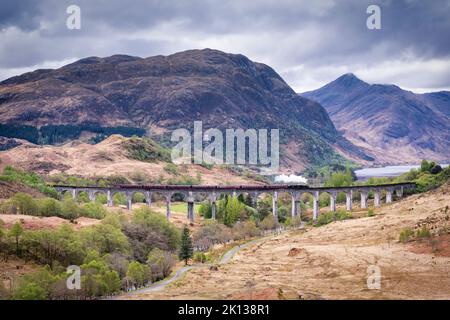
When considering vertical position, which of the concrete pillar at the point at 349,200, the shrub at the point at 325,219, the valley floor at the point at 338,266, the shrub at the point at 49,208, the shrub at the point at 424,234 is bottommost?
the valley floor at the point at 338,266

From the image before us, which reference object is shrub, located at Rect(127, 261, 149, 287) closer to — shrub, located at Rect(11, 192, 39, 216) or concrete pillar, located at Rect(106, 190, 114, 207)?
shrub, located at Rect(11, 192, 39, 216)

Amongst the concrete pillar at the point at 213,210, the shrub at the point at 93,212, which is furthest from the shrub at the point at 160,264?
the concrete pillar at the point at 213,210

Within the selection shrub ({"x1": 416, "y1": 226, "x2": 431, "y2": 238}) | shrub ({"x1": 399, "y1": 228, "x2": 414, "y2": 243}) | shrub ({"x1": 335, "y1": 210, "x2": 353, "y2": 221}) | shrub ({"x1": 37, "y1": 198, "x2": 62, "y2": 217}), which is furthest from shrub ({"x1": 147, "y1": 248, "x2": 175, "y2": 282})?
shrub ({"x1": 335, "y1": 210, "x2": 353, "y2": 221})

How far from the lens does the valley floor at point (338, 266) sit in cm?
5753

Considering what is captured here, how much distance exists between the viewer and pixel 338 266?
71.8 m

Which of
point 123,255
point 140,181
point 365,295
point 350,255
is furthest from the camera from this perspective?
point 140,181

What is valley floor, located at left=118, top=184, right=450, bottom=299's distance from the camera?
189 feet

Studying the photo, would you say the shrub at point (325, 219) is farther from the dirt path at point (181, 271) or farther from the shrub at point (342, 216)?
the dirt path at point (181, 271)

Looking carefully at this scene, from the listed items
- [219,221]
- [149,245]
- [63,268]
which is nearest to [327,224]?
[219,221]
